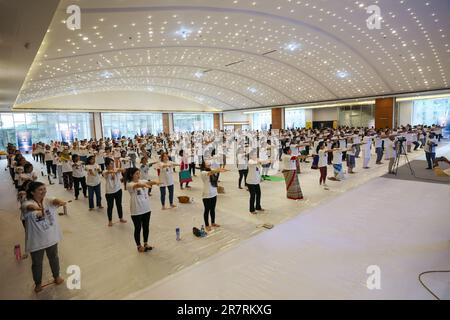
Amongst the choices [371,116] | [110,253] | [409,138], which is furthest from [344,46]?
[110,253]

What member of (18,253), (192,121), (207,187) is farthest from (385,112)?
(18,253)

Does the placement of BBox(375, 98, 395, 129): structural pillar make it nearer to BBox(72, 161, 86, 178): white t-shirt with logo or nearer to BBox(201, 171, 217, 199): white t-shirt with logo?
BBox(201, 171, 217, 199): white t-shirt with logo

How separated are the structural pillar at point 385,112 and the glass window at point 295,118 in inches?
473

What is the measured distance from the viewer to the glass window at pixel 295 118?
3800cm

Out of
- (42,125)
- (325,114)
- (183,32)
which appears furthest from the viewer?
(325,114)

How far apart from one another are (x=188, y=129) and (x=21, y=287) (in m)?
39.4

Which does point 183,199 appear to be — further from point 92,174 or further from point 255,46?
point 255,46

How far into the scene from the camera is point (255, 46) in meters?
18.2

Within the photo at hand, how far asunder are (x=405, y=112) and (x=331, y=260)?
103 ft

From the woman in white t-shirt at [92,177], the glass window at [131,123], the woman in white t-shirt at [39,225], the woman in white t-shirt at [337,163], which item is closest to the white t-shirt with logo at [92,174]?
the woman in white t-shirt at [92,177]

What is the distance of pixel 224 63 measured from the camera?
73.5 feet

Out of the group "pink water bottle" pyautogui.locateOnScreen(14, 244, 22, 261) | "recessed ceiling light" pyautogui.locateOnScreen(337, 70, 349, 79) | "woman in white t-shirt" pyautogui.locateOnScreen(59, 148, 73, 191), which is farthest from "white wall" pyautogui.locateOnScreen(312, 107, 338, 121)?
"pink water bottle" pyautogui.locateOnScreen(14, 244, 22, 261)

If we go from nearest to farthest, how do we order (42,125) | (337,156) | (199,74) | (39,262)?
1. (39,262)
2. (337,156)
3. (199,74)
4. (42,125)

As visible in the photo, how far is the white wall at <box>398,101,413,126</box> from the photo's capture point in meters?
27.6
